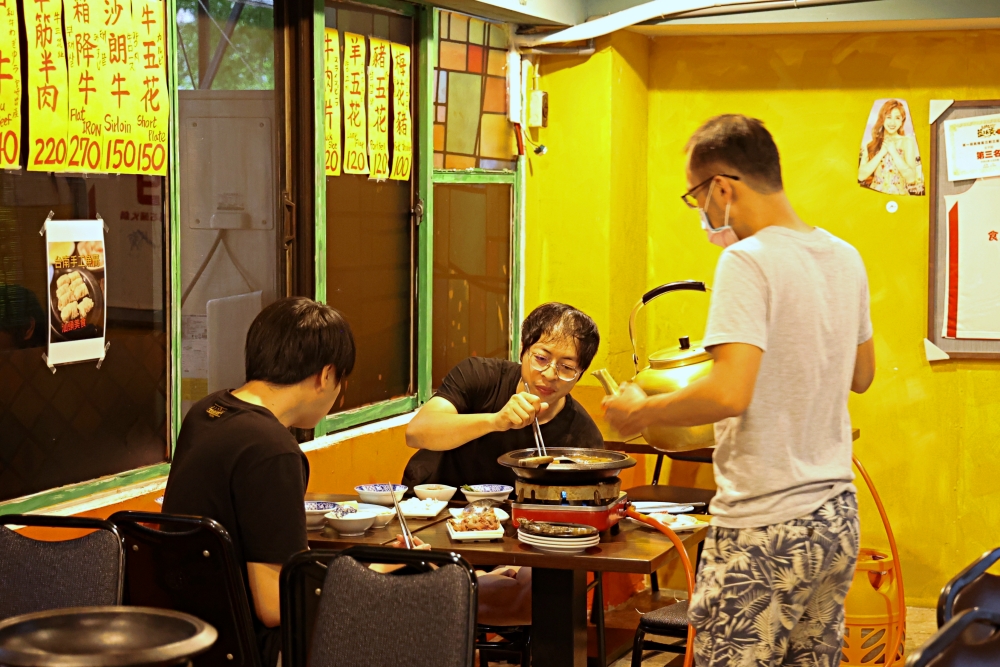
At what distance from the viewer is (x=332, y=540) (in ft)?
9.79

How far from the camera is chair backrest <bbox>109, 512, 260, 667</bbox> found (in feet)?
7.89

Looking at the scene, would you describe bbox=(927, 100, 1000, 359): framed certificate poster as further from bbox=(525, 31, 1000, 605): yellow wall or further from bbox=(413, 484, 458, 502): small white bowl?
bbox=(413, 484, 458, 502): small white bowl

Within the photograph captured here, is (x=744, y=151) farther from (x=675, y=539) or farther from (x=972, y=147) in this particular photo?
(x=972, y=147)

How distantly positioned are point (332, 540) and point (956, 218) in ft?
11.0

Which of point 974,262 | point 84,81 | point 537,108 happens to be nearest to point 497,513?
point 84,81

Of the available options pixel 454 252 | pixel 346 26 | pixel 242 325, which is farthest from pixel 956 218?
pixel 242 325

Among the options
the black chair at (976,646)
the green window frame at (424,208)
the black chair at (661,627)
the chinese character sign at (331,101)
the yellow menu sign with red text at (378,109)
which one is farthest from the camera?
the green window frame at (424,208)

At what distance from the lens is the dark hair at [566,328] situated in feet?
11.7

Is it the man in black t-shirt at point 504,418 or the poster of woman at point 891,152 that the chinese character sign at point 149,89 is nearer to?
the man in black t-shirt at point 504,418

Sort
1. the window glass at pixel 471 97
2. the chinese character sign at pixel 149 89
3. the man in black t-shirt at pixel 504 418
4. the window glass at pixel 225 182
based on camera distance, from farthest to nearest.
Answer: the window glass at pixel 471 97 < the window glass at pixel 225 182 < the man in black t-shirt at pixel 504 418 < the chinese character sign at pixel 149 89

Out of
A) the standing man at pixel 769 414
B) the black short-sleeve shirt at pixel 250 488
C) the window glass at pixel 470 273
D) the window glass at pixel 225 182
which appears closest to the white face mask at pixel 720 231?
the standing man at pixel 769 414

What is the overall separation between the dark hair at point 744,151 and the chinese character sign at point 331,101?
6.57 ft

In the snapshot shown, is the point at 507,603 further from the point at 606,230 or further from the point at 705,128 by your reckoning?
the point at 606,230

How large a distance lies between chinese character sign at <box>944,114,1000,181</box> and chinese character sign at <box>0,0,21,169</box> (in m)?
3.78
